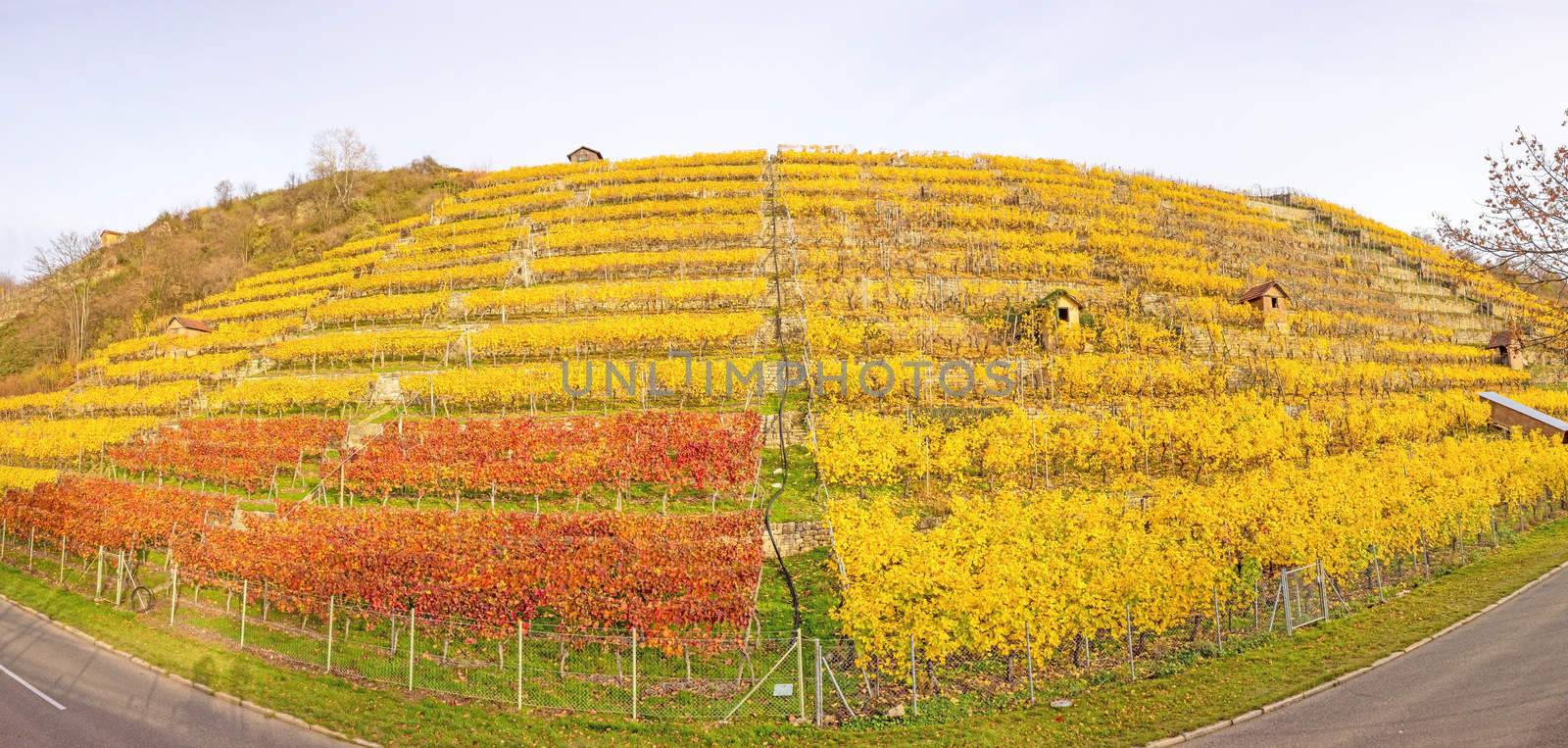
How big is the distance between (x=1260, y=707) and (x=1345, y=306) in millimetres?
54566

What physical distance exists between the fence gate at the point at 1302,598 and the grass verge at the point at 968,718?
52 cm

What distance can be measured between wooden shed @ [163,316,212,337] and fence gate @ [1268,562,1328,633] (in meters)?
66.6

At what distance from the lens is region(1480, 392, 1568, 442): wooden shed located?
38500mm

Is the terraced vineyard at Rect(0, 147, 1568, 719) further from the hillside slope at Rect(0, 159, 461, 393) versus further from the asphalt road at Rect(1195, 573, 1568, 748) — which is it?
the hillside slope at Rect(0, 159, 461, 393)

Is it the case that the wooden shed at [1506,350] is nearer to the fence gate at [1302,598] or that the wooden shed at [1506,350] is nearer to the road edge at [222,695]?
the fence gate at [1302,598]

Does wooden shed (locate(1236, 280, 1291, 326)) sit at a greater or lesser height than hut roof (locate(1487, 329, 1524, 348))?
greater

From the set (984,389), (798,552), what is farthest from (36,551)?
(984,389)

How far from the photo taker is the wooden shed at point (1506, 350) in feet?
172

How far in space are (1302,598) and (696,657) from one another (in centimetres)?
1885

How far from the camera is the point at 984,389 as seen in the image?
116 ft

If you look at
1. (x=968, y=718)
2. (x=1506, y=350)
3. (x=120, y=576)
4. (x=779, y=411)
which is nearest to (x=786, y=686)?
(x=968, y=718)

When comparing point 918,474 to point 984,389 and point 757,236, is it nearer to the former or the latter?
point 984,389

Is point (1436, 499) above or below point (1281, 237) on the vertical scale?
below

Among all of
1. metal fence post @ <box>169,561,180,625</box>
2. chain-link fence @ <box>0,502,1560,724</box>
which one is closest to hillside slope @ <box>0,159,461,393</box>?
metal fence post @ <box>169,561,180,625</box>
